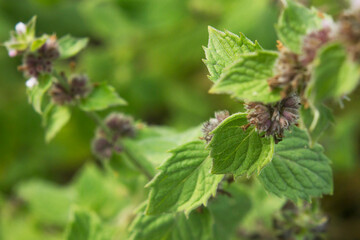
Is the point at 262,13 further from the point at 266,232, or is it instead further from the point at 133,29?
the point at 266,232

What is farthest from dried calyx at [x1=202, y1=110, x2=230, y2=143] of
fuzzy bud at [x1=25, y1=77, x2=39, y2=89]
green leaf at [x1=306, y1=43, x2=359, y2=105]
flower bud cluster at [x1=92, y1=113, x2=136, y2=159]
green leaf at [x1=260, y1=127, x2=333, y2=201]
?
fuzzy bud at [x1=25, y1=77, x2=39, y2=89]

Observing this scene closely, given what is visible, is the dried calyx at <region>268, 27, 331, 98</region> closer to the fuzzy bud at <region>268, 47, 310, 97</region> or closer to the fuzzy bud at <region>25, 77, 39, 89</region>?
the fuzzy bud at <region>268, 47, 310, 97</region>

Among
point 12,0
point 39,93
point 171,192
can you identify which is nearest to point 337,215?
point 171,192

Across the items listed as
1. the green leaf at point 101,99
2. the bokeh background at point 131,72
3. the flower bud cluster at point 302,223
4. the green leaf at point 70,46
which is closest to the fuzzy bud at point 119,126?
the green leaf at point 101,99

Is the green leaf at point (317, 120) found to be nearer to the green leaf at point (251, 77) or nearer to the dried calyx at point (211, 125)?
the green leaf at point (251, 77)

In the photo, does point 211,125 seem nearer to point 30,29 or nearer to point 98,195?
point 30,29
